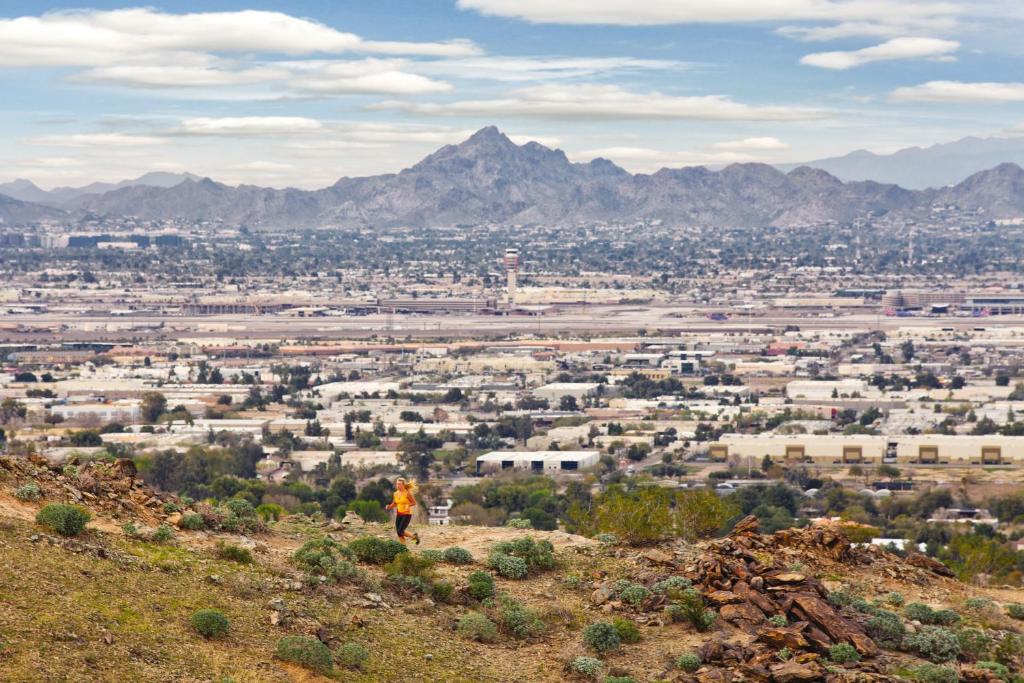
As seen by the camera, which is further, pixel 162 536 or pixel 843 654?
pixel 162 536

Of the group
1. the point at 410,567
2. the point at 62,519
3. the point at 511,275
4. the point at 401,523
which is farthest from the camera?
the point at 511,275

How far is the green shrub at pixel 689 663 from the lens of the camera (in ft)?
52.4

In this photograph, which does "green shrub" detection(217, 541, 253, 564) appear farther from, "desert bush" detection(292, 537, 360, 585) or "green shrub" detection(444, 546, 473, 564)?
"green shrub" detection(444, 546, 473, 564)

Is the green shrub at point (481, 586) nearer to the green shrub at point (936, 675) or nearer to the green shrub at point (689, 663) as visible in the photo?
the green shrub at point (689, 663)

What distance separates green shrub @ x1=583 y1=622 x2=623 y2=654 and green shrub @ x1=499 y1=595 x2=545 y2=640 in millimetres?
522

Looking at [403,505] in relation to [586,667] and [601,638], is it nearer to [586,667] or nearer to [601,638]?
[601,638]

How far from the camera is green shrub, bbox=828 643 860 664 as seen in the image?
16.2 metres

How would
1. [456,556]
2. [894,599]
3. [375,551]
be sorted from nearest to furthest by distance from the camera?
[375,551] → [456,556] → [894,599]

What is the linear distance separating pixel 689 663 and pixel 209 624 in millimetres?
4126

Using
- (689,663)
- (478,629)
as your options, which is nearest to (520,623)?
(478,629)

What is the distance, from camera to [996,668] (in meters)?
16.7

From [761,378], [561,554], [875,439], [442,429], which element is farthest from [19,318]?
[561,554]

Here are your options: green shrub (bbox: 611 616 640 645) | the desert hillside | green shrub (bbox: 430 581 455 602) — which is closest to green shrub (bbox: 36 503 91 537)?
the desert hillside

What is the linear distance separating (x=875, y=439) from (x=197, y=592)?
4868 centimetres
